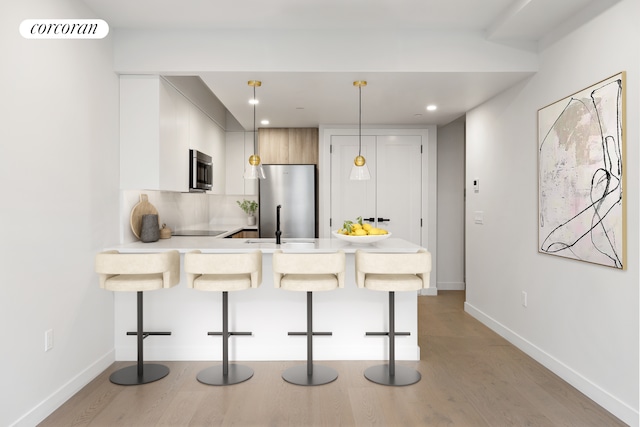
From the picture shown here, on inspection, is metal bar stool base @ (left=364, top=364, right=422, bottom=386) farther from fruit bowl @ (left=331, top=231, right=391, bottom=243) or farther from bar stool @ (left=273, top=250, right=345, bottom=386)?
fruit bowl @ (left=331, top=231, right=391, bottom=243)

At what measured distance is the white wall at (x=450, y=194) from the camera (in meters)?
6.21

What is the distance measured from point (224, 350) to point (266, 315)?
468 mm

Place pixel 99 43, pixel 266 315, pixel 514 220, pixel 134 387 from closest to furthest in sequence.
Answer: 1. pixel 134 387
2. pixel 99 43
3. pixel 266 315
4. pixel 514 220

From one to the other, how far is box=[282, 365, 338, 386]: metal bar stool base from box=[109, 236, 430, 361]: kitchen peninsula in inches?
9.1

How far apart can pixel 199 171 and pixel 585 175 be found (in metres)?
3.53

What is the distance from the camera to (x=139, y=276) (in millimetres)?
2984

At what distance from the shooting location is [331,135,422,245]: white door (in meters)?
5.86

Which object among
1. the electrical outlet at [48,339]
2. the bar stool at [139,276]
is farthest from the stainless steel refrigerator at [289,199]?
the electrical outlet at [48,339]

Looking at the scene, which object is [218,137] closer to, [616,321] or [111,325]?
[111,325]

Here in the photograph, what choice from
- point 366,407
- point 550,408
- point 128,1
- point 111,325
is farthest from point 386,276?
point 128,1

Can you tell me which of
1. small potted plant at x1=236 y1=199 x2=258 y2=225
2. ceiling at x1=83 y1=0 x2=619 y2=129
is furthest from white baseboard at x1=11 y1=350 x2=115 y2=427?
small potted plant at x1=236 y1=199 x2=258 y2=225

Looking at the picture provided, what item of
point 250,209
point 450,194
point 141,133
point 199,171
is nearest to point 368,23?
point 141,133

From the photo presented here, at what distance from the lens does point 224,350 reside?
3.06m

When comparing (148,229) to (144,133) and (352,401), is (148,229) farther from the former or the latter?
(352,401)
